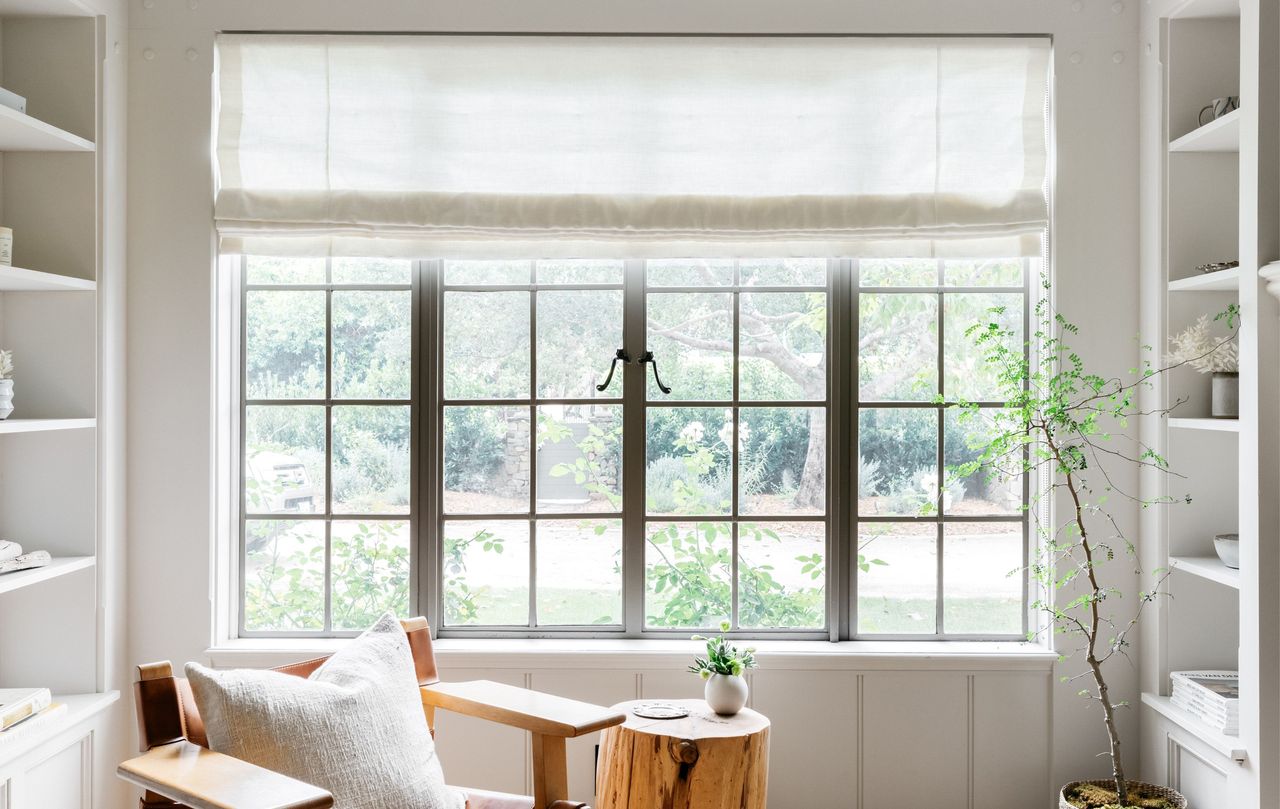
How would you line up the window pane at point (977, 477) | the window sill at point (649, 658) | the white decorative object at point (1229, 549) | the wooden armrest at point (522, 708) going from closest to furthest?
the wooden armrest at point (522, 708) < the white decorative object at point (1229, 549) < the window sill at point (649, 658) < the window pane at point (977, 477)

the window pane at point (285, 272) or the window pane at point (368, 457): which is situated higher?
the window pane at point (285, 272)

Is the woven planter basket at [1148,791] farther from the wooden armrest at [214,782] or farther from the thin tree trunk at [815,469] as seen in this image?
the wooden armrest at [214,782]

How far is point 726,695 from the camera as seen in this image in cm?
242

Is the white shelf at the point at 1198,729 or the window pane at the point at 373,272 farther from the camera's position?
the window pane at the point at 373,272

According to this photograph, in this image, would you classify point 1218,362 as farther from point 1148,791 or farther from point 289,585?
point 289,585

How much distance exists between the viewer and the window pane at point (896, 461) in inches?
115

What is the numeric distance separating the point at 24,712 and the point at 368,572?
3.20 ft

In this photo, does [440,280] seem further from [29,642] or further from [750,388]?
[29,642]

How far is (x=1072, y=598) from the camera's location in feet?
9.08

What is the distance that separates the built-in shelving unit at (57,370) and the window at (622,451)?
44 cm

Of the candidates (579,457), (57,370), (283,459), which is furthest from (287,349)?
(579,457)

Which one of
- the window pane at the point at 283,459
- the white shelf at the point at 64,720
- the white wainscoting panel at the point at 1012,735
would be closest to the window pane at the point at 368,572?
the window pane at the point at 283,459

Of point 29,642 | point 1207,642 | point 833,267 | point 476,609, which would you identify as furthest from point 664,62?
point 29,642

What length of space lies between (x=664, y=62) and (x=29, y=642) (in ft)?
8.61
